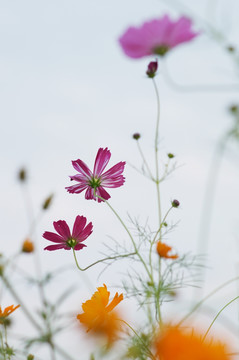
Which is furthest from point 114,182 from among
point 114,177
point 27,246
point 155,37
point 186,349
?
point 27,246

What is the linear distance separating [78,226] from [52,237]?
0.07 feet

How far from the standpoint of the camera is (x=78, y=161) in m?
0.37

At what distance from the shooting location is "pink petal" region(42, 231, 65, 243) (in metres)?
0.35

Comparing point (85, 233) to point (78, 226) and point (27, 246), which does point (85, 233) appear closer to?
point (78, 226)

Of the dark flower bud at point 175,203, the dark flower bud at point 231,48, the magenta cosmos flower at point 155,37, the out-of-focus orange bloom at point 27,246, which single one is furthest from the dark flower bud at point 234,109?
the dark flower bud at point 175,203

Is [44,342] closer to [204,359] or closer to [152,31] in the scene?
[152,31]

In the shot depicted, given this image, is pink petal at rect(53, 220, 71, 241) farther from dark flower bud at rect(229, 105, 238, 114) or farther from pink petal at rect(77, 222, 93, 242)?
dark flower bud at rect(229, 105, 238, 114)

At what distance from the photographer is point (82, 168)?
37cm

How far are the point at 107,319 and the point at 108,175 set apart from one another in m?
0.12

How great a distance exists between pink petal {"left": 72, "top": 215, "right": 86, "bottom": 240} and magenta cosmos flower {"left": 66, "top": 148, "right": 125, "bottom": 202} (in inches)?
0.8

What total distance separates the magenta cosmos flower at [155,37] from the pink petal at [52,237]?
1.27ft

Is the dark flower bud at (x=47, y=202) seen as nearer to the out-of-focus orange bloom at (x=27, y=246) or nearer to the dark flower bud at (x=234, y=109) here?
the out-of-focus orange bloom at (x=27, y=246)

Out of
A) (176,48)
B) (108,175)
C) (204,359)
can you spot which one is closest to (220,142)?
(176,48)

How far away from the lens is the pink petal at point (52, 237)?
0.35m
